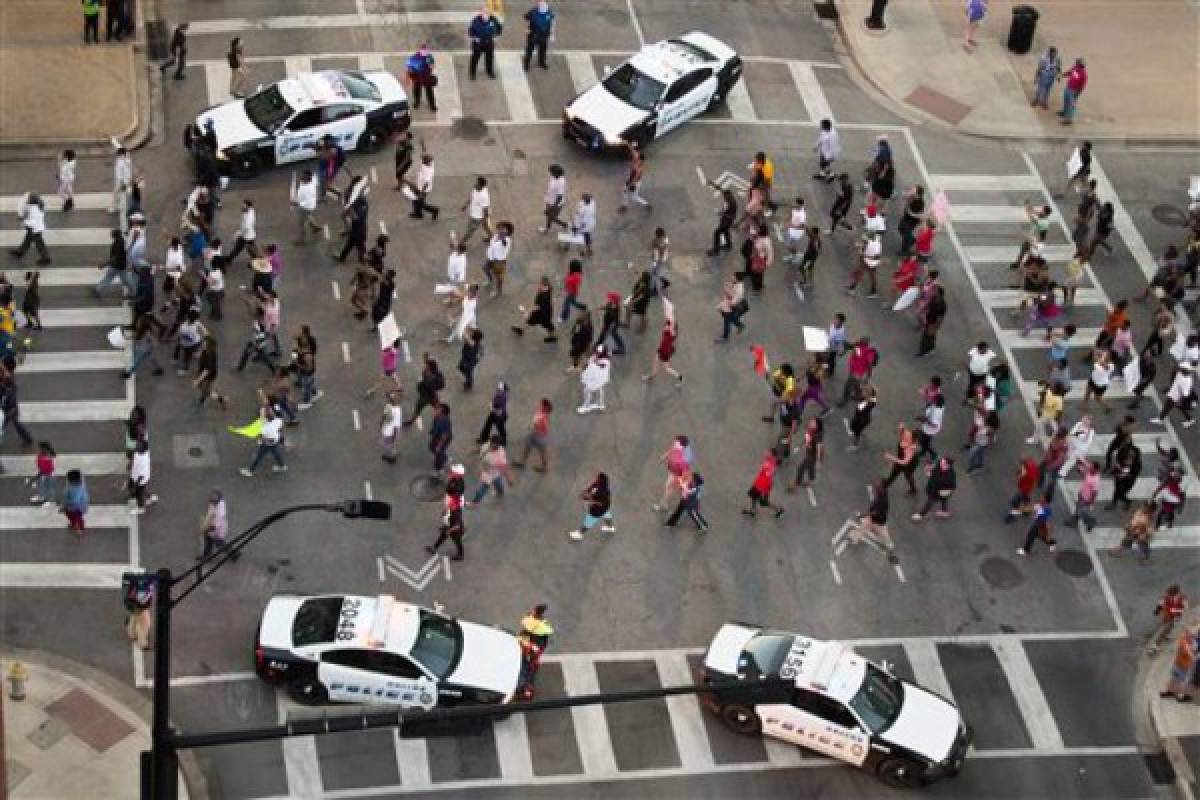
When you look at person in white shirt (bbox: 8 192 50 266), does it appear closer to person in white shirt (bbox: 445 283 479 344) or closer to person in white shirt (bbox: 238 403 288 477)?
person in white shirt (bbox: 238 403 288 477)

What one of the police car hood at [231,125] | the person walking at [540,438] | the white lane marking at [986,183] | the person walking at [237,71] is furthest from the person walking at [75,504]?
the white lane marking at [986,183]

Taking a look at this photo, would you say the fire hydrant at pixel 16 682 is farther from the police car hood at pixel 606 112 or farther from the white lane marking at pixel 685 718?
the police car hood at pixel 606 112

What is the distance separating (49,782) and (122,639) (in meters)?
2.75

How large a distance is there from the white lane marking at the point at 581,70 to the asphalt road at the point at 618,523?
43.2 inches

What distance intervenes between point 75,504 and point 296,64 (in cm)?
1463

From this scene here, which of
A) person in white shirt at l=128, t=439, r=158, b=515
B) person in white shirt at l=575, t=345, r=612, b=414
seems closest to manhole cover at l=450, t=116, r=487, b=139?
person in white shirt at l=575, t=345, r=612, b=414

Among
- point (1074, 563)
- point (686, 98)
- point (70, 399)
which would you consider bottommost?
point (1074, 563)

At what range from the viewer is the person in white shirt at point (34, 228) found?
3591cm

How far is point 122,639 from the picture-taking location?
98.7 feet

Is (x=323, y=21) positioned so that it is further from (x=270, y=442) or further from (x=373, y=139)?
(x=270, y=442)

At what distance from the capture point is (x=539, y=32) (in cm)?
4262

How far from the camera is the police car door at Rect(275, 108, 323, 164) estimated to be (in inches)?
1539

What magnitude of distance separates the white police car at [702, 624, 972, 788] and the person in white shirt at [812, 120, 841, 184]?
13.8 meters

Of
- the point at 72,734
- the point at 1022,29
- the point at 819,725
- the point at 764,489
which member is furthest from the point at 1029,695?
the point at 1022,29
